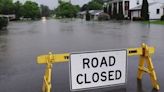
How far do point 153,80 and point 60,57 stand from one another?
7.33 ft

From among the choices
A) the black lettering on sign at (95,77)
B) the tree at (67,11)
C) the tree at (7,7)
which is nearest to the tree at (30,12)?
the tree at (7,7)

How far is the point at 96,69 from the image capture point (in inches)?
261

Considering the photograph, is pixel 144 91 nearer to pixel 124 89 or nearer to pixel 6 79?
pixel 124 89

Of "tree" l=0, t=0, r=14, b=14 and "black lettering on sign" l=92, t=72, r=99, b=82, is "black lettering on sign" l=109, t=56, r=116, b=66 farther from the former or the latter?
"tree" l=0, t=0, r=14, b=14

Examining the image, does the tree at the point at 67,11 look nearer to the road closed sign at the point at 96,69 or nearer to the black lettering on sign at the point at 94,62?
the road closed sign at the point at 96,69

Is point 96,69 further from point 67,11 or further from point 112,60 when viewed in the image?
point 67,11

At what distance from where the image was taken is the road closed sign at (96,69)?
6.52 m

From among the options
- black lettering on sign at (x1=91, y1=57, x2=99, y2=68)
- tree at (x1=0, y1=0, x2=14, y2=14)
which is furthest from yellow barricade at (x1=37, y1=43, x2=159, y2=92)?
tree at (x1=0, y1=0, x2=14, y2=14)

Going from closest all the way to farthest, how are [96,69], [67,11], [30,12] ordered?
1. [96,69]
2. [30,12]
3. [67,11]

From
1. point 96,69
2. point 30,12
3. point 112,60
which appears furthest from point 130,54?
point 30,12

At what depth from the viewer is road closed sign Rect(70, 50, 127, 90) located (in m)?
6.52

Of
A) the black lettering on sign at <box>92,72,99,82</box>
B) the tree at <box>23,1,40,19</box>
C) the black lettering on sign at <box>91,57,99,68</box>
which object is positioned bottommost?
the black lettering on sign at <box>92,72,99,82</box>

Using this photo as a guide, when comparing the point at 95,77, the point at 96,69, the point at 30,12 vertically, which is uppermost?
the point at 30,12

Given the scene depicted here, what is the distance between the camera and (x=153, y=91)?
738 cm
